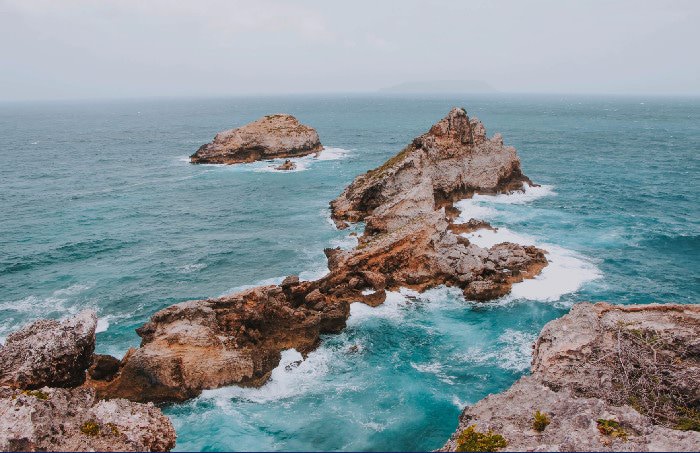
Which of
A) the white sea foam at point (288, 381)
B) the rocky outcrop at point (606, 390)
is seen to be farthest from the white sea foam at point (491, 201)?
the rocky outcrop at point (606, 390)

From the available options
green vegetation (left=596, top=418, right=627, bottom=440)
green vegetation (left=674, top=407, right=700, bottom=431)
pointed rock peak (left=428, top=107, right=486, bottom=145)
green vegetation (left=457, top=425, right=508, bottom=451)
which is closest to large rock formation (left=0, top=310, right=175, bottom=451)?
green vegetation (left=457, top=425, right=508, bottom=451)

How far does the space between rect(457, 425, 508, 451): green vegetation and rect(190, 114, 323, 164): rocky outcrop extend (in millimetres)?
99270

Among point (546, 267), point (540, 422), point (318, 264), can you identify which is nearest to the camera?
point (540, 422)

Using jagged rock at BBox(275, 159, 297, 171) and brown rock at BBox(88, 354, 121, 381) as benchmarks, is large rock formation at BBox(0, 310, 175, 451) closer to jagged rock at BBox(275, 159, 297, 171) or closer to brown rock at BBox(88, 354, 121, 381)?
brown rock at BBox(88, 354, 121, 381)

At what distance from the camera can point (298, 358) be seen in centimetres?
3384

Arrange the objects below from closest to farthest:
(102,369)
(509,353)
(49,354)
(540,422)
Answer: (540,422) < (49,354) < (102,369) < (509,353)

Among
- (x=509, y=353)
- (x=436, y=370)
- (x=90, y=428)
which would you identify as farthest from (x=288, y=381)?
(x=509, y=353)

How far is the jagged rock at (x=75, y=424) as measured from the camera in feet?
61.7

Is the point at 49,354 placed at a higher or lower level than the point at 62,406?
higher

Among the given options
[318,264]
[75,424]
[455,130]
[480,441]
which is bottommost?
[318,264]

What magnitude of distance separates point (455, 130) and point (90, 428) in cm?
6179

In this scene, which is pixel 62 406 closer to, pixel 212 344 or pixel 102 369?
pixel 102 369

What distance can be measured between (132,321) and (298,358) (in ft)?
54.3

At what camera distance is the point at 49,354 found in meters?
25.5
